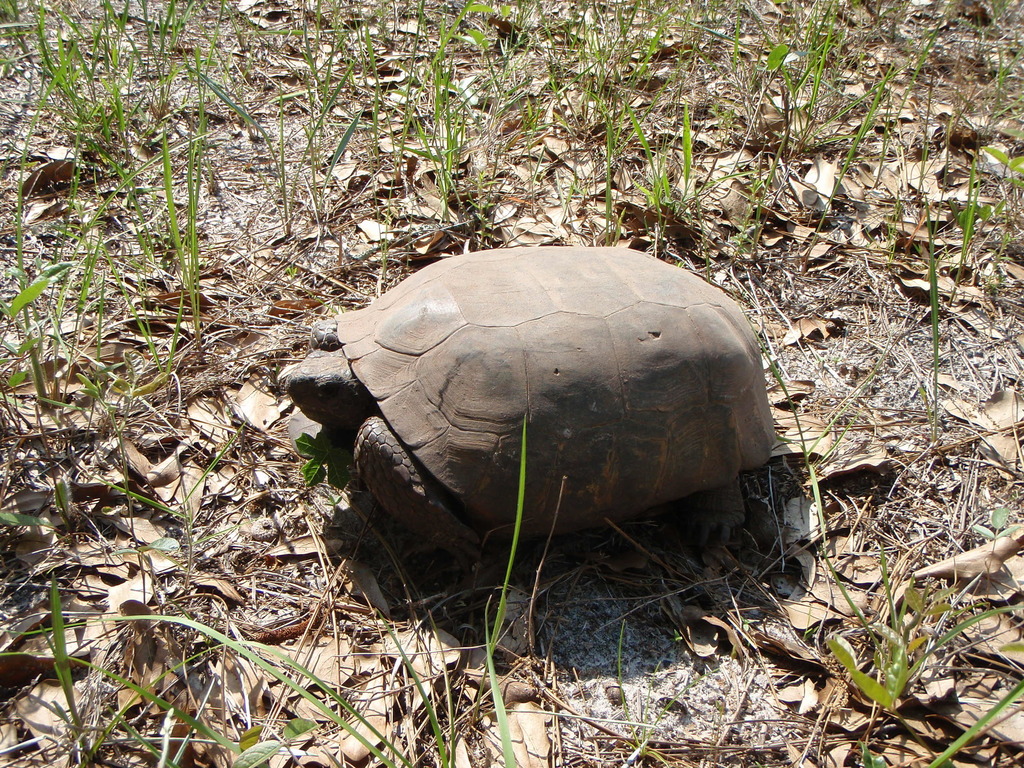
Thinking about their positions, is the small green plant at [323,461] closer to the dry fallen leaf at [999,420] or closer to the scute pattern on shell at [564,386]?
the scute pattern on shell at [564,386]

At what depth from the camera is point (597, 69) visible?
5.03 metres

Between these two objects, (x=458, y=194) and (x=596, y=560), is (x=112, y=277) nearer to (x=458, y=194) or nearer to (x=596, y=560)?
(x=458, y=194)

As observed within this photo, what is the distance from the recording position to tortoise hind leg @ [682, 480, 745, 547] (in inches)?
121

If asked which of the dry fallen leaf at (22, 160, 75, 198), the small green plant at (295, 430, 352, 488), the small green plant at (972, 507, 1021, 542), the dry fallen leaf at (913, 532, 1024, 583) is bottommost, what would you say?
the dry fallen leaf at (913, 532, 1024, 583)

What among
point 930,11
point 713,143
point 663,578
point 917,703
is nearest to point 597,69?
point 713,143

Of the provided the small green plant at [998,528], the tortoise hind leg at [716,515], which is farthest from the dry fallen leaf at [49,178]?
the small green plant at [998,528]

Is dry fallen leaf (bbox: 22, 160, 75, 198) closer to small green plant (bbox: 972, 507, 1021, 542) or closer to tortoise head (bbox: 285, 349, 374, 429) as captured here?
tortoise head (bbox: 285, 349, 374, 429)

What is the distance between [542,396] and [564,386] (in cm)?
8

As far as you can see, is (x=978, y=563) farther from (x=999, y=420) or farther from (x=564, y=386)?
(x=564, y=386)

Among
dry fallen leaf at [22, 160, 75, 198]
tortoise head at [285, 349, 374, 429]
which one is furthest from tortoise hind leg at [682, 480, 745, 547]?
dry fallen leaf at [22, 160, 75, 198]

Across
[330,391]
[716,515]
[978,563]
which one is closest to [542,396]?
[330,391]

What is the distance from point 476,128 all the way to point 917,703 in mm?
3764

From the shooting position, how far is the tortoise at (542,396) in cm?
268

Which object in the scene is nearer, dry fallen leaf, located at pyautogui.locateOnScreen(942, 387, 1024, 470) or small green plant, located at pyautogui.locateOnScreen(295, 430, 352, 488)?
small green plant, located at pyautogui.locateOnScreen(295, 430, 352, 488)
